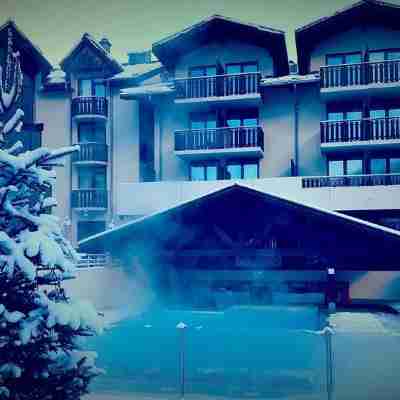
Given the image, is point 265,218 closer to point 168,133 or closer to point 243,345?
point 243,345

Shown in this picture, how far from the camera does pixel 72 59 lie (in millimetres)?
20578

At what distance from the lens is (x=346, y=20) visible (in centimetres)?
1752

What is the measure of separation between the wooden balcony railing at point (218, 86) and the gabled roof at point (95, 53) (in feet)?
11.8

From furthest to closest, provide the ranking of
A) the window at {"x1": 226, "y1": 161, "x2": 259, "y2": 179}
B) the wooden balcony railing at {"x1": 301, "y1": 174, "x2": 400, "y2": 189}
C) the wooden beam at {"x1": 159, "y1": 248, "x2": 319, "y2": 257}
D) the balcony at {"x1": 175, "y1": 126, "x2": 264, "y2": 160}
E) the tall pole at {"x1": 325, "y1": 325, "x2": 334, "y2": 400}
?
1. the window at {"x1": 226, "y1": 161, "x2": 259, "y2": 179}
2. the balcony at {"x1": 175, "y1": 126, "x2": 264, "y2": 160}
3. the wooden balcony railing at {"x1": 301, "y1": 174, "x2": 400, "y2": 189}
4. the wooden beam at {"x1": 159, "y1": 248, "x2": 319, "y2": 257}
5. the tall pole at {"x1": 325, "y1": 325, "x2": 334, "y2": 400}

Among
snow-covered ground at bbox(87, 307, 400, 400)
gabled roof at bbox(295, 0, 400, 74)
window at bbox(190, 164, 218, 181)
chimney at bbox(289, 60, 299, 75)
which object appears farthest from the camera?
chimney at bbox(289, 60, 299, 75)

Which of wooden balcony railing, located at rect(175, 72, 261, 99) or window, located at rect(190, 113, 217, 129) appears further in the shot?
window, located at rect(190, 113, 217, 129)

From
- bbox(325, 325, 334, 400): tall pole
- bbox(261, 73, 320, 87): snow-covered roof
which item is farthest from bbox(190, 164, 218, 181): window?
bbox(325, 325, 334, 400): tall pole

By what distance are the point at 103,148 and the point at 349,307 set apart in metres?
12.3

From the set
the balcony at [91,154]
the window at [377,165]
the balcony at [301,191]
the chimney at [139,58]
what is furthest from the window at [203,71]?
the window at [377,165]

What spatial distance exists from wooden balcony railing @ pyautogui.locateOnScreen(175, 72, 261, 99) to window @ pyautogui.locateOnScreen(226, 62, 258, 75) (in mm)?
804

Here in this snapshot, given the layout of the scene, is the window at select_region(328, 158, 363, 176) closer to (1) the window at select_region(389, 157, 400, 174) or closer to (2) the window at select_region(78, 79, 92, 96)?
(1) the window at select_region(389, 157, 400, 174)

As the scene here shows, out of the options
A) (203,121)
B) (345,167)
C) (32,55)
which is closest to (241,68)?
(203,121)

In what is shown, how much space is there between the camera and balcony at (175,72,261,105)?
18266 mm

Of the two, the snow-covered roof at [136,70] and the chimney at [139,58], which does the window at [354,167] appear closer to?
the snow-covered roof at [136,70]
